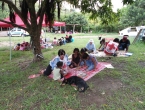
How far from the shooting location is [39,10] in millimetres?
6043

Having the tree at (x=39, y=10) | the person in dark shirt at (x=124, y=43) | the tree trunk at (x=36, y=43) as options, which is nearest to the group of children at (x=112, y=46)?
the person in dark shirt at (x=124, y=43)

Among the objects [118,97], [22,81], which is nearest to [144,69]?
[118,97]

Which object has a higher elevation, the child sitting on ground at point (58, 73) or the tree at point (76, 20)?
the tree at point (76, 20)

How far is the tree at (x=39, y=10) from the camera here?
17.7 ft

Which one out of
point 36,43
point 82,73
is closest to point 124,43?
point 82,73

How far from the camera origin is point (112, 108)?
114 inches

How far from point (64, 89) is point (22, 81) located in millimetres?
1382

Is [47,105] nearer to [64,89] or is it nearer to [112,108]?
[64,89]

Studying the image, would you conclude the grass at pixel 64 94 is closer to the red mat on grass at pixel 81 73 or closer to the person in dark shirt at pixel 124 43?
the red mat on grass at pixel 81 73

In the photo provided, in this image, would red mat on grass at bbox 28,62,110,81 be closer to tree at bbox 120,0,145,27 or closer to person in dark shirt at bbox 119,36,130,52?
person in dark shirt at bbox 119,36,130,52

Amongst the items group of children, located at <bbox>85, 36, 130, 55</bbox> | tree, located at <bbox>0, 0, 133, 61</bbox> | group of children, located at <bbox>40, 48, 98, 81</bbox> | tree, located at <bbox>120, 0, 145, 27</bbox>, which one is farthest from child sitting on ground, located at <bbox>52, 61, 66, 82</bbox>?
tree, located at <bbox>120, 0, 145, 27</bbox>

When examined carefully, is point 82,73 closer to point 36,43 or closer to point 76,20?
point 36,43

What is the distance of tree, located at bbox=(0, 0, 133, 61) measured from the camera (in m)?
5.39

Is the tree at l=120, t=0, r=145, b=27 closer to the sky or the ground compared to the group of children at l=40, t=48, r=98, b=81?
closer to the sky
